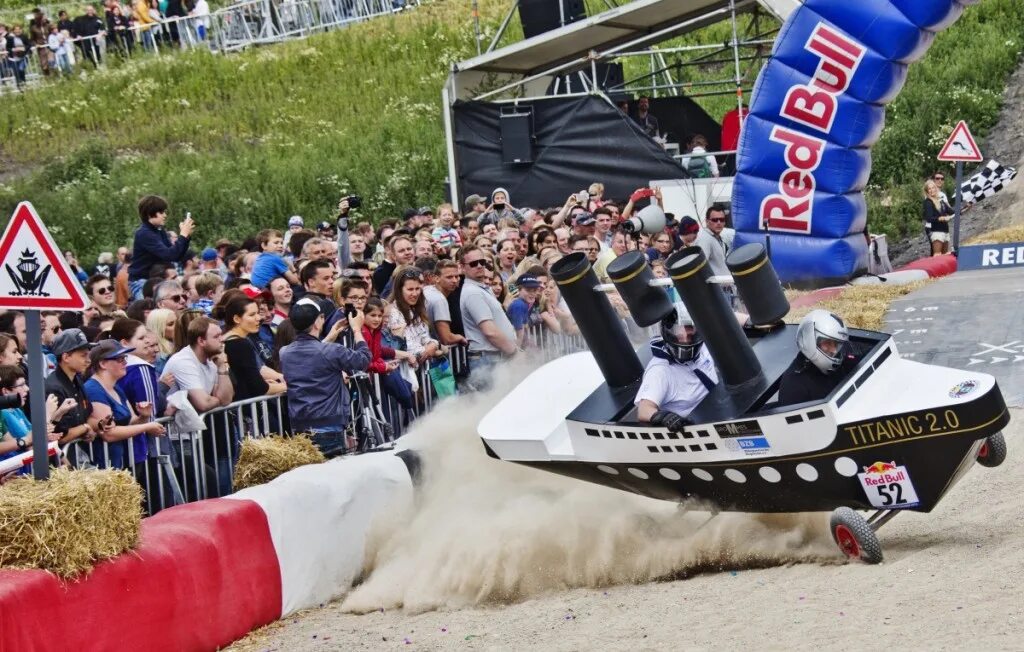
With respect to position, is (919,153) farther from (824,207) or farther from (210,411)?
(210,411)

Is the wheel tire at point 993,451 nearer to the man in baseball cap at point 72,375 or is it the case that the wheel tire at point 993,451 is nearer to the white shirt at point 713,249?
the man in baseball cap at point 72,375

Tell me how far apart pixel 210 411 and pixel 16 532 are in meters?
2.67

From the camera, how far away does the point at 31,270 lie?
753 cm

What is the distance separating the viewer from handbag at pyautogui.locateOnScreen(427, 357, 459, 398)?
12.2 metres

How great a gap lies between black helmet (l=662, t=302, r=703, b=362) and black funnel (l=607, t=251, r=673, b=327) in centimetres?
9

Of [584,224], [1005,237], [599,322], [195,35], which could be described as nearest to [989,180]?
[1005,237]

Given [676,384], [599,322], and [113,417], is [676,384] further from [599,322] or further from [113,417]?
[113,417]

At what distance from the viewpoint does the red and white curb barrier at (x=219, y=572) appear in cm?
698

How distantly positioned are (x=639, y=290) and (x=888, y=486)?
2.11 m

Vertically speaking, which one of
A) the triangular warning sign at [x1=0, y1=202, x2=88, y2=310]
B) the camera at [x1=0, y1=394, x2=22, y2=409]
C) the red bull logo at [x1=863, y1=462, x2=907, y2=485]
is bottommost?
the red bull logo at [x1=863, y1=462, x2=907, y2=485]

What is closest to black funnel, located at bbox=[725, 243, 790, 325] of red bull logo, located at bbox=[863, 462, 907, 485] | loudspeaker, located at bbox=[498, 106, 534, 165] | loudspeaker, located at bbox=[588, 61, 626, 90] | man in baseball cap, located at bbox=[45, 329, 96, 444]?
A: red bull logo, located at bbox=[863, 462, 907, 485]

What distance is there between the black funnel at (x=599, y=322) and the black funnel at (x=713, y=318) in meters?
1.03

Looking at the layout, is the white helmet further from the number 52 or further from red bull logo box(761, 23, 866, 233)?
red bull logo box(761, 23, 866, 233)

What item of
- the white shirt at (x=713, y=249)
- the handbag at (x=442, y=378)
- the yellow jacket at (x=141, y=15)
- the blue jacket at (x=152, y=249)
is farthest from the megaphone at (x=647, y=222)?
the yellow jacket at (x=141, y=15)
